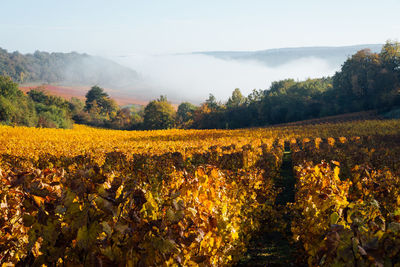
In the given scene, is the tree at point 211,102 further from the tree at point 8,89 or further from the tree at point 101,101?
the tree at point 8,89

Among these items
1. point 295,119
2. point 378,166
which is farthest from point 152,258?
point 295,119

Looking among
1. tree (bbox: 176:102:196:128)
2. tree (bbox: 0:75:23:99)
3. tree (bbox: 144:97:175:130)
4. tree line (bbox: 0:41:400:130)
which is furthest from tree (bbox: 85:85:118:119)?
tree (bbox: 0:75:23:99)

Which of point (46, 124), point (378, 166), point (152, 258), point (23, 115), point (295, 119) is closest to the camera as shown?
point (152, 258)

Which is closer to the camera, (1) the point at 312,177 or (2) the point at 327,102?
(1) the point at 312,177

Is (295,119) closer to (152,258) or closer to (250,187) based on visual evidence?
(250,187)

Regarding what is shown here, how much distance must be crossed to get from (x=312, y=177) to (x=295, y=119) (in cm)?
5650

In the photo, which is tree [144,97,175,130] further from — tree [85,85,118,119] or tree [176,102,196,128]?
tree [85,85,118,119]

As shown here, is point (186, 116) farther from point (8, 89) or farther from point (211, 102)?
point (8, 89)

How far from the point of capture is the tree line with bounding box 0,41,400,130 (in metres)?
52.1

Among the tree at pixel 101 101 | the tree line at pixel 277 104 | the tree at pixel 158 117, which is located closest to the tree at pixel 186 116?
the tree line at pixel 277 104

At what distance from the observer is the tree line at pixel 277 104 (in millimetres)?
52062

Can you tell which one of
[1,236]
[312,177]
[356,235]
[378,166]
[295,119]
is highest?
[356,235]

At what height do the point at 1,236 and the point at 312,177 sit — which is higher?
the point at 1,236

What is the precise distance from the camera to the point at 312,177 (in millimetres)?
6180
